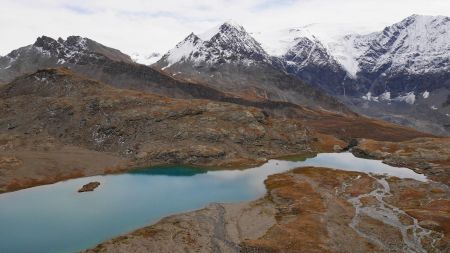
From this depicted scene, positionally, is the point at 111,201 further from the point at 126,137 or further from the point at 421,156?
the point at 421,156

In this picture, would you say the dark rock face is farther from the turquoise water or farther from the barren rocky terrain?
the barren rocky terrain

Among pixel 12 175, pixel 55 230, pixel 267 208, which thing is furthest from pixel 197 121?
pixel 55 230

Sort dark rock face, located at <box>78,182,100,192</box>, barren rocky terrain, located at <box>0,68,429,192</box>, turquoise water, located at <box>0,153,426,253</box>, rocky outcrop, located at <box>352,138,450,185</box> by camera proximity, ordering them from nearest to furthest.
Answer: turquoise water, located at <box>0,153,426,253</box> < dark rock face, located at <box>78,182,100,192</box> < barren rocky terrain, located at <box>0,68,429,192</box> < rocky outcrop, located at <box>352,138,450,185</box>

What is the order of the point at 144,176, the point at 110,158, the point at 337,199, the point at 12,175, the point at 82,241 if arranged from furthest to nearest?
the point at 110,158
the point at 144,176
the point at 12,175
the point at 337,199
the point at 82,241

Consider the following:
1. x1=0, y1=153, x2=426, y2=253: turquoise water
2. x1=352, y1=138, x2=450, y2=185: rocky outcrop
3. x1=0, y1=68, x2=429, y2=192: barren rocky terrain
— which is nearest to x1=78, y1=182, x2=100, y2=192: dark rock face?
x1=0, y1=153, x2=426, y2=253: turquoise water

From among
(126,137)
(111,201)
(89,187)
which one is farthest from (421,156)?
(89,187)

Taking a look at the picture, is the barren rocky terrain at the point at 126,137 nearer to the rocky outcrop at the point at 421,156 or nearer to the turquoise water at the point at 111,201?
the turquoise water at the point at 111,201

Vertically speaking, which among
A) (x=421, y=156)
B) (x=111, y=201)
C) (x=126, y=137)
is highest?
(x=126, y=137)

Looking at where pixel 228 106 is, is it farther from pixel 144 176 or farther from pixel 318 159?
pixel 144 176
